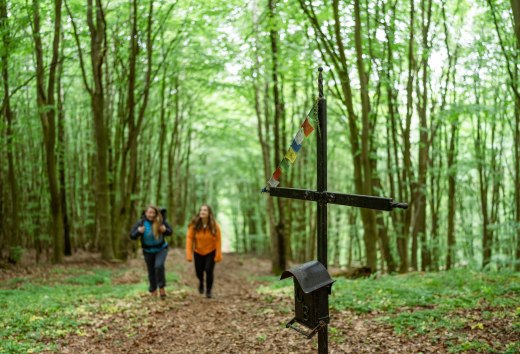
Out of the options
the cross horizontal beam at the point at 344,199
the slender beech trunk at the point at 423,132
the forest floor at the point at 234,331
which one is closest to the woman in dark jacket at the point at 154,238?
the forest floor at the point at 234,331

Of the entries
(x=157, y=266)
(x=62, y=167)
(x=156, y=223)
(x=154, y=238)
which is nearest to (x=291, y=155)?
(x=156, y=223)

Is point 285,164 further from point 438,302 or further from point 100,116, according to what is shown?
point 100,116

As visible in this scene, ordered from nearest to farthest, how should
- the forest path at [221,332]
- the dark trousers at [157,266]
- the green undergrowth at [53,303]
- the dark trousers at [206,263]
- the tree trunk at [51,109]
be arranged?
the forest path at [221,332] → the green undergrowth at [53,303] → the dark trousers at [157,266] → the dark trousers at [206,263] → the tree trunk at [51,109]

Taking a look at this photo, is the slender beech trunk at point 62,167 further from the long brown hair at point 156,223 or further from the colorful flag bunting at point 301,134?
the colorful flag bunting at point 301,134

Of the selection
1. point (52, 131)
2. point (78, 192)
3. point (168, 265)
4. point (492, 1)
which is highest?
point (492, 1)

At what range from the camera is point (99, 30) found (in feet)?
40.3

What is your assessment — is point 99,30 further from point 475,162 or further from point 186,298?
point 475,162

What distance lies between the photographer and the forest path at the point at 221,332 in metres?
5.48

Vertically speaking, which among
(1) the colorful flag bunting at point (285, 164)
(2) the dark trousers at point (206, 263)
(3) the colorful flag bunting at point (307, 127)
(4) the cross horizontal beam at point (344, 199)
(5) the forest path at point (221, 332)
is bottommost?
(5) the forest path at point (221, 332)

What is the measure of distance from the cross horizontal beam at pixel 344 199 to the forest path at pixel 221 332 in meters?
2.39

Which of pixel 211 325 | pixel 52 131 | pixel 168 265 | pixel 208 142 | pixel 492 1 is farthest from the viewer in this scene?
pixel 208 142

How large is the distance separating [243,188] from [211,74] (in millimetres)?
17226

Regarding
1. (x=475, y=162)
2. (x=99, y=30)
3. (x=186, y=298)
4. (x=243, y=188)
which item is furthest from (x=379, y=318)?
(x=243, y=188)

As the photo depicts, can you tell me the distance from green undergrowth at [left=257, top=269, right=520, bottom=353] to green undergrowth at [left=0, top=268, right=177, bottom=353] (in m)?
3.27
